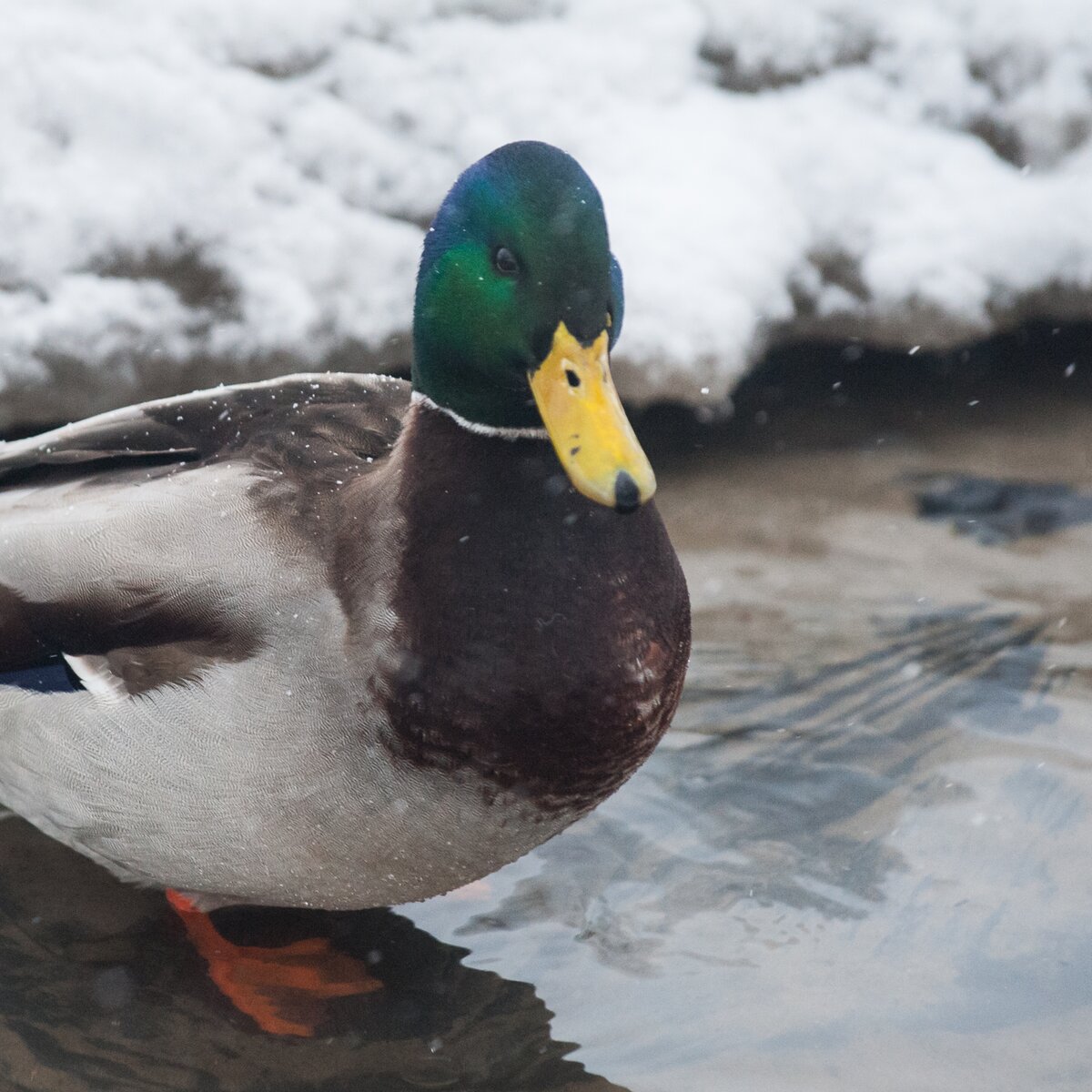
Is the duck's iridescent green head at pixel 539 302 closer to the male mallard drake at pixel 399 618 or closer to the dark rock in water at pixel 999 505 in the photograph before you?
the male mallard drake at pixel 399 618

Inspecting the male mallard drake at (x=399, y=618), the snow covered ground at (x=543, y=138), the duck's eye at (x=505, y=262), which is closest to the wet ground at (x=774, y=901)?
the male mallard drake at (x=399, y=618)

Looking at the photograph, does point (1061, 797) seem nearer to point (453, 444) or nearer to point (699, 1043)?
point (699, 1043)

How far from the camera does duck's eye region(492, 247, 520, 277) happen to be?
2428 mm

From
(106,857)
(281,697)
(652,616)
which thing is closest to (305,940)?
(106,857)

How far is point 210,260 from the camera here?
4.52m

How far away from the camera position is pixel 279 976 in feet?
9.95

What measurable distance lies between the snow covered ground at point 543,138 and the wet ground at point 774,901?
2.57ft

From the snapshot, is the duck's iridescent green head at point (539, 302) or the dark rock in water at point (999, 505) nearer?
the duck's iridescent green head at point (539, 302)

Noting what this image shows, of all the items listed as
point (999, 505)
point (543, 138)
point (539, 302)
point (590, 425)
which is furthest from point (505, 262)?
point (543, 138)

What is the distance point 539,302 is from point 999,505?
97.0 inches

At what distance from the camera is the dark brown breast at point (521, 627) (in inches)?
98.7

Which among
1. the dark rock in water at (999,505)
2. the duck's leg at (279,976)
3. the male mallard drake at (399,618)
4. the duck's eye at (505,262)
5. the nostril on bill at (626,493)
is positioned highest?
the duck's eye at (505,262)

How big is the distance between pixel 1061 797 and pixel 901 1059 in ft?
2.94

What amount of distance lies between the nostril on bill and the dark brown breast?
39 cm
